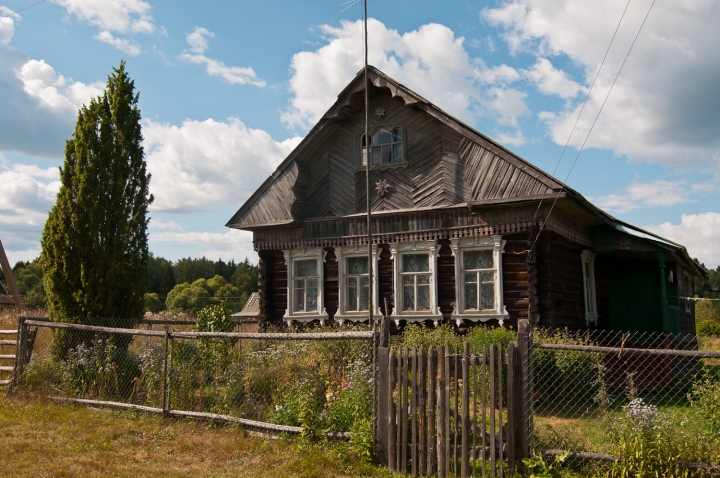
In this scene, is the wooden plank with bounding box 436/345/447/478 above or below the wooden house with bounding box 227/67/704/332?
below

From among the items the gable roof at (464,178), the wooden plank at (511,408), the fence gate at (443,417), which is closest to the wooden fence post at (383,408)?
the fence gate at (443,417)

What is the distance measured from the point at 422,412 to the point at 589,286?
1118 cm

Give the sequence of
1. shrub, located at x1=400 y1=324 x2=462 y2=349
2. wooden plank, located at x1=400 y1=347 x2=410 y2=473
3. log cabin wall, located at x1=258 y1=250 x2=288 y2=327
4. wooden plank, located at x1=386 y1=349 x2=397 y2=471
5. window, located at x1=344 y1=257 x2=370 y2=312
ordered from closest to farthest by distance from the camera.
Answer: wooden plank, located at x1=400 y1=347 x2=410 y2=473 < wooden plank, located at x1=386 y1=349 x2=397 y2=471 < shrub, located at x1=400 y1=324 x2=462 y2=349 < window, located at x1=344 y1=257 x2=370 y2=312 < log cabin wall, located at x1=258 y1=250 x2=288 y2=327

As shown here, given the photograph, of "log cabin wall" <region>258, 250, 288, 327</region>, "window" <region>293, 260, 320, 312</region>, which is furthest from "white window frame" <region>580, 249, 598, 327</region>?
"log cabin wall" <region>258, 250, 288, 327</region>

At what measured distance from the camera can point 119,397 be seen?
34.2 ft

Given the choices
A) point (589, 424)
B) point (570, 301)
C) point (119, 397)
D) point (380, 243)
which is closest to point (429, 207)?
point (380, 243)

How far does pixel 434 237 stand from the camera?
47.5 ft

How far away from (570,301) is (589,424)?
6.46m

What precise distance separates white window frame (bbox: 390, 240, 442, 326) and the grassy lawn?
671 centimetres

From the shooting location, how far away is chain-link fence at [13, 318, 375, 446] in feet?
25.9

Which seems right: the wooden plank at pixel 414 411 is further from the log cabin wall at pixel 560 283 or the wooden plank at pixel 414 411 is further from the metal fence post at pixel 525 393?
the log cabin wall at pixel 560 283

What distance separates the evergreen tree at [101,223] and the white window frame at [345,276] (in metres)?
4.87

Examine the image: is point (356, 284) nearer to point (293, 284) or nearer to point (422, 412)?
point (293, 284)

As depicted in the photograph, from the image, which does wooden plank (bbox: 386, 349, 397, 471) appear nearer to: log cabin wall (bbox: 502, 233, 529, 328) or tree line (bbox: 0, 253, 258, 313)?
log cabin wall (bbox: 502, 233, 529, 328)
